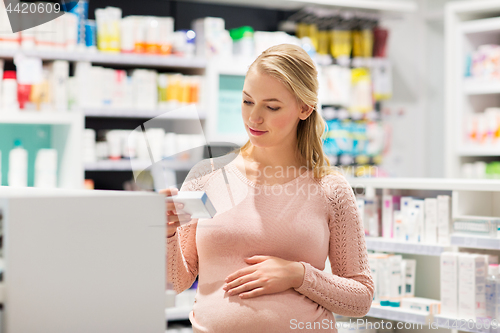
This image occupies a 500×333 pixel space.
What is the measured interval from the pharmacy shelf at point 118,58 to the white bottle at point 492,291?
2.69 m

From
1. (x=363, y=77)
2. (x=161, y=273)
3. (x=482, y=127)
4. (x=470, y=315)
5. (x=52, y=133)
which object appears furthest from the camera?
(x=363, y=77)

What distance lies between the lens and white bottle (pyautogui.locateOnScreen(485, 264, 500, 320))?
232 centimetres

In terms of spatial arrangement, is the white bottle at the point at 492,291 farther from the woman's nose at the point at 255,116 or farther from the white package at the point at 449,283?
the woman's nose at the point at 255,116

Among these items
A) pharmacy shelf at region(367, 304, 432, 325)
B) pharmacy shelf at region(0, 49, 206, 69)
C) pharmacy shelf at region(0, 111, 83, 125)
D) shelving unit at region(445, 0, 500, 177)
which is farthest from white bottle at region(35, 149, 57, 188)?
shelving unit at region(445, 0, 500, 177)

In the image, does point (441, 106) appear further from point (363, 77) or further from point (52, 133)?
point (52, 133)

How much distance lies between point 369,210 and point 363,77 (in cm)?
274

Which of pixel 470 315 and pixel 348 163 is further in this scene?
pixel 348 163

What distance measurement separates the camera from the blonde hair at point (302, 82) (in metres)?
1.53

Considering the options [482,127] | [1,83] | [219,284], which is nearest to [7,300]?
[219,284]

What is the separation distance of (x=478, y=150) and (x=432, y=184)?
2.38 m

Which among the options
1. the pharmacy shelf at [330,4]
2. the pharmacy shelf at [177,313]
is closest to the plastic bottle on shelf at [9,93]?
the pharmacy shelf at [177,313]

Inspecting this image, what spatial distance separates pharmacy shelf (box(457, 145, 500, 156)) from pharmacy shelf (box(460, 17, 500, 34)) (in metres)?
0.98

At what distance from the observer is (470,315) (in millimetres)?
2367

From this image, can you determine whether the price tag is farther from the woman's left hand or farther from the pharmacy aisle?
the woman's left hand
